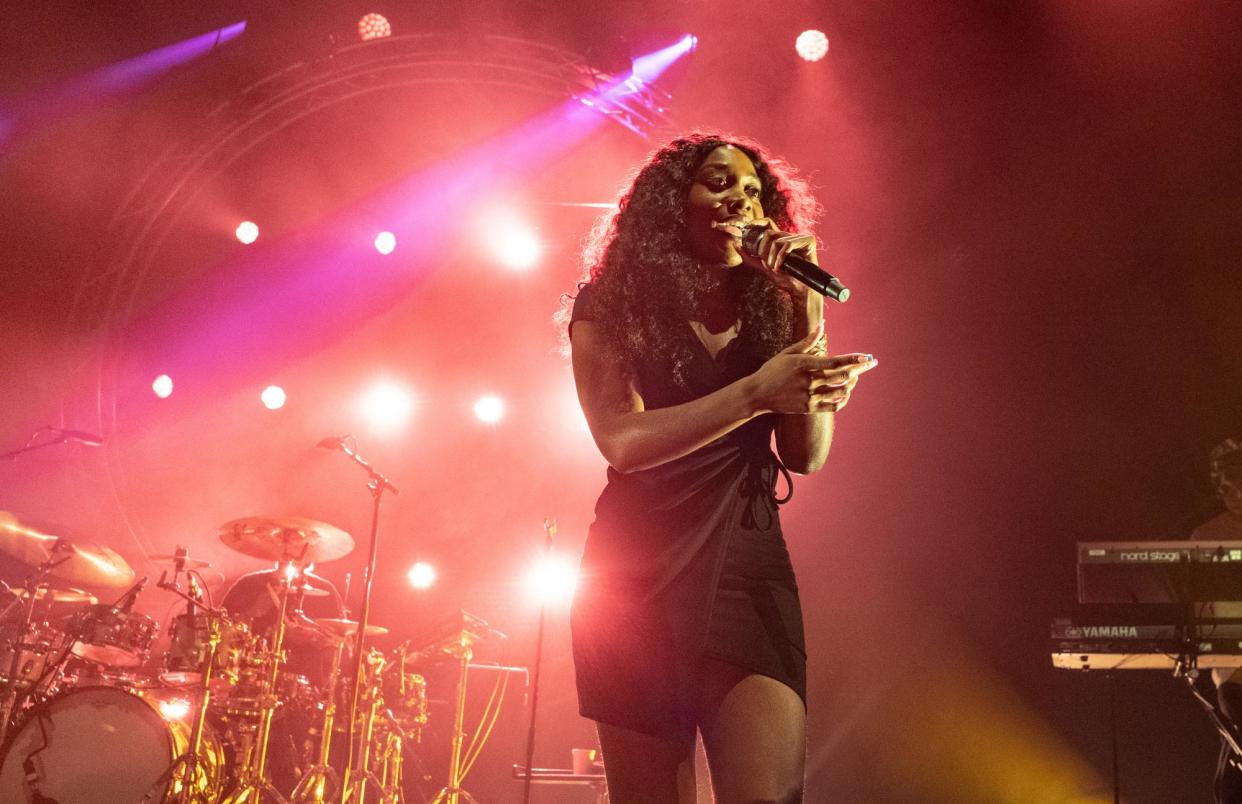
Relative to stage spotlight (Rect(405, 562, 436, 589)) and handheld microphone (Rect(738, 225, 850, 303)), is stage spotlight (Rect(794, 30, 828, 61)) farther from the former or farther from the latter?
handheld microphone (Rect(738, 225, 850, 303))

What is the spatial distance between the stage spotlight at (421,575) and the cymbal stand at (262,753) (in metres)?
2.18

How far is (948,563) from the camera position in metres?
6.78

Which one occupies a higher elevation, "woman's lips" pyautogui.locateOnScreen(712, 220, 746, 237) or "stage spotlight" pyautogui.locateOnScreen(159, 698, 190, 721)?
"woman's lips" pyautogui.locateOnScreen(712, 220, 746, 237)

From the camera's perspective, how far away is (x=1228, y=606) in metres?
4.07

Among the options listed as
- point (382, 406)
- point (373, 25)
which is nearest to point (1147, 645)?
point (382, 406)

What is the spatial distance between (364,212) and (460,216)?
826mm

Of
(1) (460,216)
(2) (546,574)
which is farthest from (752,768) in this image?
(1) (460,216)

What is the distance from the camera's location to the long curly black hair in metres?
1.83

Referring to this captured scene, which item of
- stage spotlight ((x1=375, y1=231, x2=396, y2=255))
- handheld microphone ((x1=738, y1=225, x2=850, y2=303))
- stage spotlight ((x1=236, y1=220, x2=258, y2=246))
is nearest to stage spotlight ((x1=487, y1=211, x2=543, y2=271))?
stage spotlight ((x1=375, y1=231, x2=396, y2=255))

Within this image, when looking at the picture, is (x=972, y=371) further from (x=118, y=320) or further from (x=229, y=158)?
(x=118, y=320)

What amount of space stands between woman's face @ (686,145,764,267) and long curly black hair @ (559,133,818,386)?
0.02 meters

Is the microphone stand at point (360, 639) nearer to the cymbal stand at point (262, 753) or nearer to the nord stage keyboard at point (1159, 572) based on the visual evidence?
the cymbal stand at point (262, 753)

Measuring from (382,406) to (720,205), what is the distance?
A: 7.36 m

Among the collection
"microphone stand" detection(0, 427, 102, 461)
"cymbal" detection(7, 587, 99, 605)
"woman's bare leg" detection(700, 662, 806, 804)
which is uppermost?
"microphone stand" detection(0, 427, 102, 461)
